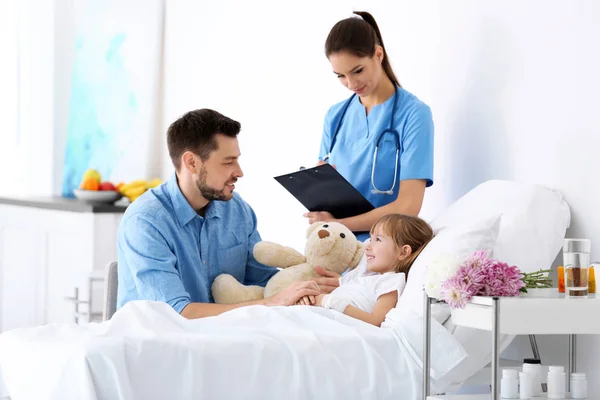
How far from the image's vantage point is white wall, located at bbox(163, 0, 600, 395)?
230cm

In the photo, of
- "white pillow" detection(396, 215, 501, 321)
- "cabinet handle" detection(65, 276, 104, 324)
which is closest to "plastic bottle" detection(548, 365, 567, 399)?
"white pillow" detection(396, 215, 501, 321)

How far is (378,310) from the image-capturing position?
2154 millimetres

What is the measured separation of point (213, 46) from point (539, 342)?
2.60 meters

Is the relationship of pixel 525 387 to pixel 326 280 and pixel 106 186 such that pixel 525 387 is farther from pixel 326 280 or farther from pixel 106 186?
pixel 106 186

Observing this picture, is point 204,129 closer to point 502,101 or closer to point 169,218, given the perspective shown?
point 169,218

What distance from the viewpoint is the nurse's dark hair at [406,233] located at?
2295 mm

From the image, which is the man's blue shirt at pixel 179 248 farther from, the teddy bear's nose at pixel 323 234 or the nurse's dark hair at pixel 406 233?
the nurse's dark hair at pixel 406 233

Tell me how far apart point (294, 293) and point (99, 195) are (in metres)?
2.46

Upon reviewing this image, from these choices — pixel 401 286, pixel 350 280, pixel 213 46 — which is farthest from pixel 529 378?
pixel 213 46

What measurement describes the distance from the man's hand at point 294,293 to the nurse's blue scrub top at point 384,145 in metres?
0.44

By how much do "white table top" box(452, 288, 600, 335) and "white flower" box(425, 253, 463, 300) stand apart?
0.08 metres

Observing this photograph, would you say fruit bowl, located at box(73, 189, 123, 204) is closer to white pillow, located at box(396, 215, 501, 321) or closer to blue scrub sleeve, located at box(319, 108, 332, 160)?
blue scrub sleeve, located at box(319, 108, 332, 160)

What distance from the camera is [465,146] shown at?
2793 millimetres

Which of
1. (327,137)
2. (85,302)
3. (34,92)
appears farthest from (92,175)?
(327,137)
